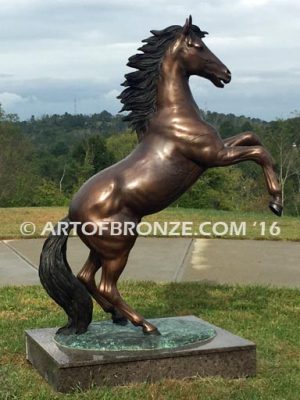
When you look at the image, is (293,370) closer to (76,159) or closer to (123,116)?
(123,116)

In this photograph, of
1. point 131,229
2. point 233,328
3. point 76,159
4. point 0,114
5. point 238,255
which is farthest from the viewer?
point 0,114

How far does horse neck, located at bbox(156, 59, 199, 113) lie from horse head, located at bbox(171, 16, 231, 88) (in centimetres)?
6

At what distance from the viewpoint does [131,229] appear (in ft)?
11.6

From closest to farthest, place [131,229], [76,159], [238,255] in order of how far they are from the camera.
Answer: [131,229] < [238,255] < [76,159]

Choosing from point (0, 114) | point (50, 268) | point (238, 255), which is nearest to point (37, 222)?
point (238, 255)

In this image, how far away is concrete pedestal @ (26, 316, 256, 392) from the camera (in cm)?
331

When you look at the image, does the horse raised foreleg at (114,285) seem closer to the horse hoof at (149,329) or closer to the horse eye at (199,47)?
the horse hoof at (149,329)

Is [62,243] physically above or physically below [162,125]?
below

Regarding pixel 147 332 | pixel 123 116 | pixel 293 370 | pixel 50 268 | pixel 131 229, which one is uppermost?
pixel 123 116

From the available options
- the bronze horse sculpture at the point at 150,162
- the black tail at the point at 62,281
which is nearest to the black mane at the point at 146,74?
the bronze horse sculpture at the point at 150,162

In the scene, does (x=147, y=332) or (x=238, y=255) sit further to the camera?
(x=238, y=255)

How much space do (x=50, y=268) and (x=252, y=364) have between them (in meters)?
1.36

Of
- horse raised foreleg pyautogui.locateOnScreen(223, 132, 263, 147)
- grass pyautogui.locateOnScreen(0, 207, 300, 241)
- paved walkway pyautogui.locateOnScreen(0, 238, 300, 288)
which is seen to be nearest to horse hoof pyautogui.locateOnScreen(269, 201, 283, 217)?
horse raised foreleg pyautogui.locateOnScreen(223, 132, 263, 147)

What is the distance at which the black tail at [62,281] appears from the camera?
3553mm
